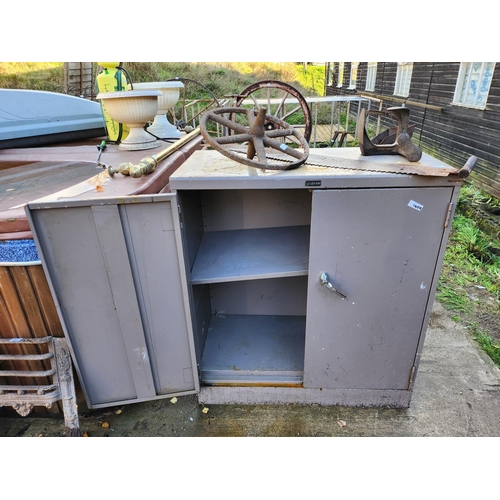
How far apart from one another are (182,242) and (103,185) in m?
0.54

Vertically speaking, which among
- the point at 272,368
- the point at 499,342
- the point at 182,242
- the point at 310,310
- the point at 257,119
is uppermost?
the point at 257,119

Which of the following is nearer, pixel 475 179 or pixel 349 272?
pixel 349 272

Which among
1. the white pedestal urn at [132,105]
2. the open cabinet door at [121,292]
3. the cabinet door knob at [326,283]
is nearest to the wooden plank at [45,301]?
the open cabinet door at [121,292]

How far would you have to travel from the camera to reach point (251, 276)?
195 centimetres

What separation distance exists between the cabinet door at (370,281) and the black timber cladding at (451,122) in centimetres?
443

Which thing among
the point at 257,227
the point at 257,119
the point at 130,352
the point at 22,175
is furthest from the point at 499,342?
the point at 22,175

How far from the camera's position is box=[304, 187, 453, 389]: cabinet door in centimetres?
168

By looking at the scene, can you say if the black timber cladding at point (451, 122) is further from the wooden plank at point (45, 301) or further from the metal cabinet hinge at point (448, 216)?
the wooden plank at point (45, 301)

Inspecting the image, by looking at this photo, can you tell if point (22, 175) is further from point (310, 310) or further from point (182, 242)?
point (310, 310)

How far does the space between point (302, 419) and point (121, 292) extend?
4.35 feet

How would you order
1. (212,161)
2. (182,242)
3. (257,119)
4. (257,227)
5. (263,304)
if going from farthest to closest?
1. (263,304)
2. (257,227)
3. (212,161)
4. (257,119)
5. (182,242)

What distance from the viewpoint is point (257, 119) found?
1.83m

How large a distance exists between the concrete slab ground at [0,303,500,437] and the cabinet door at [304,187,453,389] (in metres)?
0.21

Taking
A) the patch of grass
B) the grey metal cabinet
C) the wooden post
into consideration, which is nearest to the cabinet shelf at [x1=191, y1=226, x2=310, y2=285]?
the grey metal cabinet
